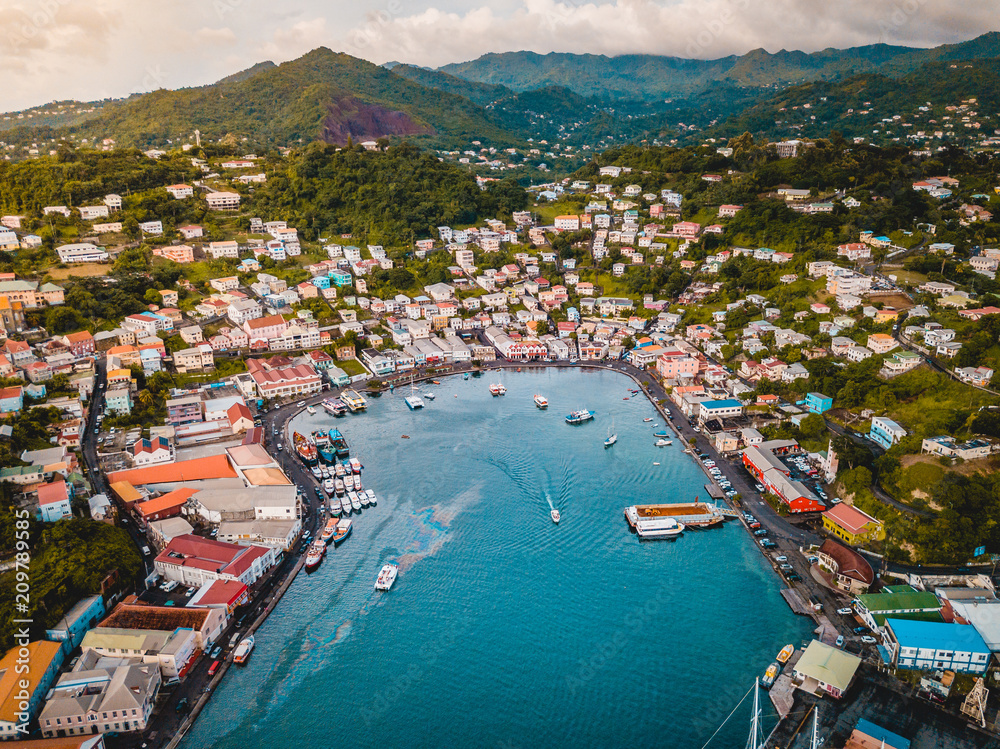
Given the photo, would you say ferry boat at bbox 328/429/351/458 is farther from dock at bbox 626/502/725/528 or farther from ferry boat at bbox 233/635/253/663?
dock at bbox 626/502/725/528

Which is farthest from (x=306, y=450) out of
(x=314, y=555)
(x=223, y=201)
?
(x=223, y=201)

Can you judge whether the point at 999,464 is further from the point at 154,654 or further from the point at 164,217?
the point at 164,217

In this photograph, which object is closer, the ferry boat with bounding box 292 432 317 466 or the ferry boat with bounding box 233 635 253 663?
the ferry boat with bounding box 233 635 253 663

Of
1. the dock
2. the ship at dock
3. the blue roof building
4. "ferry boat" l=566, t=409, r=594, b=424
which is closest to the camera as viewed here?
the blue roof building

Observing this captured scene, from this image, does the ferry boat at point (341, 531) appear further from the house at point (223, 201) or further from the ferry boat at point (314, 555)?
the house at point (223, 201)

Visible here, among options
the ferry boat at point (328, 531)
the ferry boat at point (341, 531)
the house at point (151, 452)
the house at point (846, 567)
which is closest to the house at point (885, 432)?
the house at point (846, 567)

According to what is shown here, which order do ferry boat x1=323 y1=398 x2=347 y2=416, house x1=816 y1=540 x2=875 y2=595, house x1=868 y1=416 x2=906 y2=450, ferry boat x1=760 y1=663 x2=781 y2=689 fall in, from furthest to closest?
ferry boat x1=323 y1=398 x2=347 y2=416, house x1=868 y1=416 x2=906 y2=450, house x1=816 y1=540 x2=875 y2=595, ferry boat x1=760 y1=663 x2=781 y2=689

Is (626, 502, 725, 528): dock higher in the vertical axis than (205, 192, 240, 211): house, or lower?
lower

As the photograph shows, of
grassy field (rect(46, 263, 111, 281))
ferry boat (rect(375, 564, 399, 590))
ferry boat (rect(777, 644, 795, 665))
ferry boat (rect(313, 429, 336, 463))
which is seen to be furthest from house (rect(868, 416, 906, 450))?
grassy field (rect(46, 263, 111, 281))
